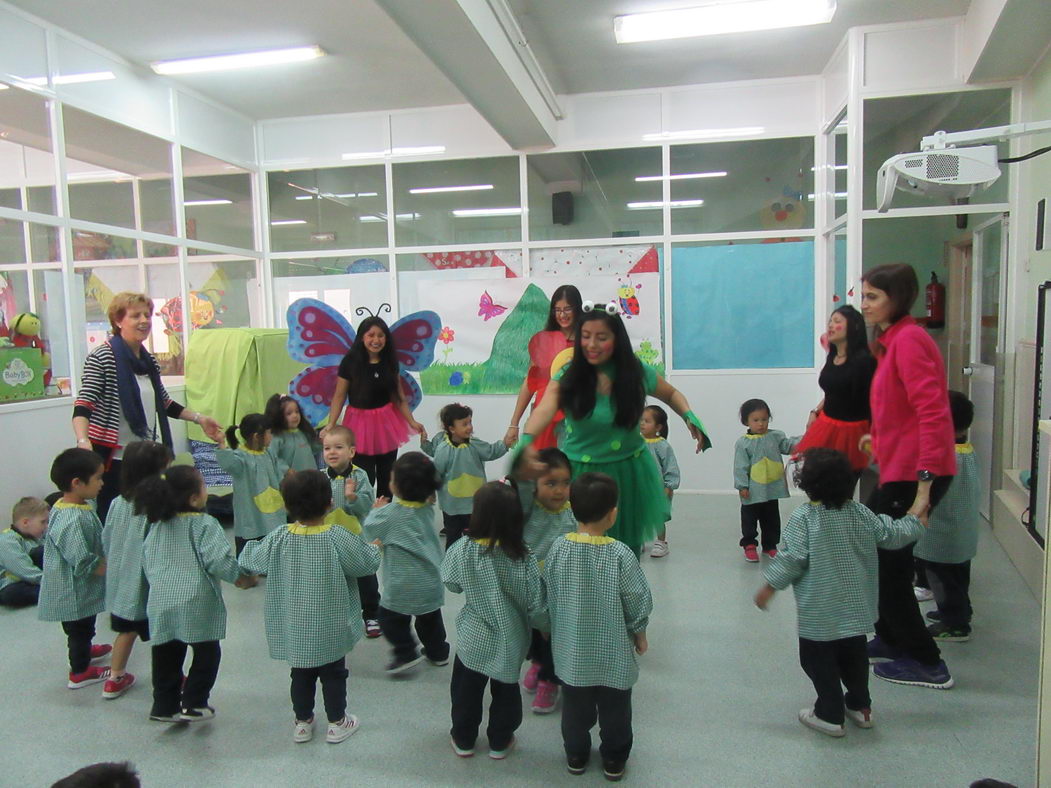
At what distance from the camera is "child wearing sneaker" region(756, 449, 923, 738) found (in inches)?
87.6

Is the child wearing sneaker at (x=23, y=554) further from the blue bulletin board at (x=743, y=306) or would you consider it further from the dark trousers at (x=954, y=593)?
the blue bulletin board at (x=743, y=306)

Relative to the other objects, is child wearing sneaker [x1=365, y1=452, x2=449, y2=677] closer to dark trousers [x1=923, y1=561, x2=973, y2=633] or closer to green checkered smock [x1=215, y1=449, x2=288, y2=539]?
green checkered smock [x1=215, y1=449, x2=288, y2=539]

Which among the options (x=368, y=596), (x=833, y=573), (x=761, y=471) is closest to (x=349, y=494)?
(x=368, y=596)

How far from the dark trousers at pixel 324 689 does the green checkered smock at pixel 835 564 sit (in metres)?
1.38

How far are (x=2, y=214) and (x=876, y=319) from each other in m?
4.43

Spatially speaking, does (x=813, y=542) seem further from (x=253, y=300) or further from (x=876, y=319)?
(x=253, y=300)

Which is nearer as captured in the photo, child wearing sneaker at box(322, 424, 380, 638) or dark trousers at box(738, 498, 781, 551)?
child wearing sneaker at box(322, 424, 380, 638)

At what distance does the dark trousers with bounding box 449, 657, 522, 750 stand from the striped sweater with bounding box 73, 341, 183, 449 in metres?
2.10

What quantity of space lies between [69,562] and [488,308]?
158 inches

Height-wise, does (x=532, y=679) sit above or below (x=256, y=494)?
below

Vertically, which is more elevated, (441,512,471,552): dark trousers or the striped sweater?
the striped sweater

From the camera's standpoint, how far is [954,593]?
299 cm

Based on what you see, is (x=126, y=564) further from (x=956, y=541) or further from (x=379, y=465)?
(x=956, y=541)

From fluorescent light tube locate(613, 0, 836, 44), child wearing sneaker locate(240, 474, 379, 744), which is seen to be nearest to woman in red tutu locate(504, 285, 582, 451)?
child wearing sneaker locate(240, 474, 379, 744)
